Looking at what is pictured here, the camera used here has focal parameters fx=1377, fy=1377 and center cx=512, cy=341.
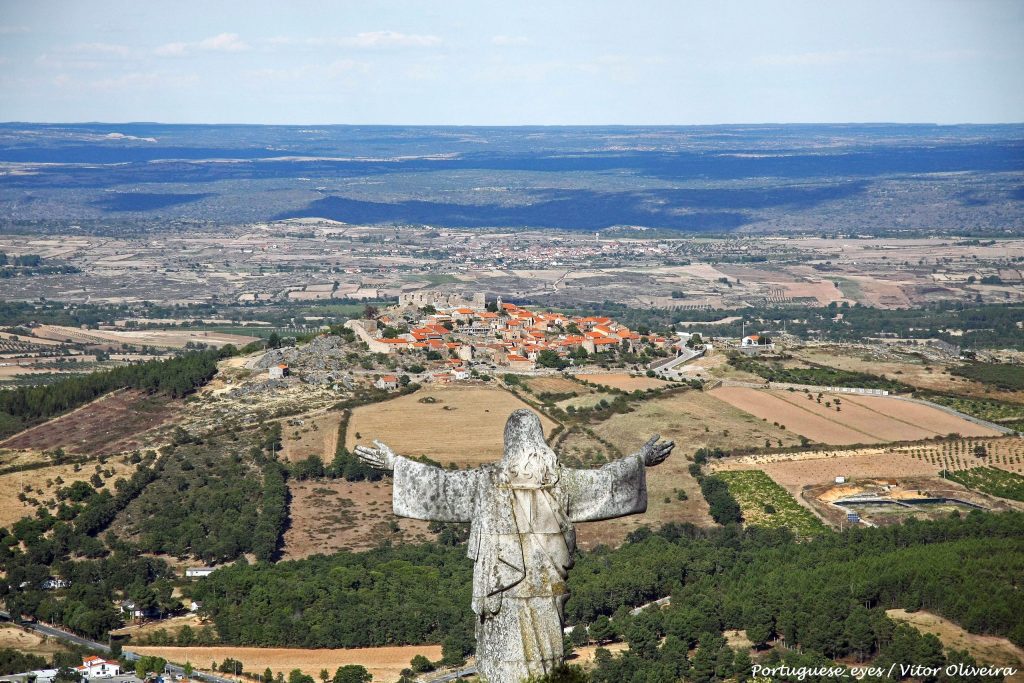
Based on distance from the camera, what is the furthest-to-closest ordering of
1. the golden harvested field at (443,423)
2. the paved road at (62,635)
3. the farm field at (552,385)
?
the farm field at (552,385)
the golden harvested field at (443,423)
the paved road at (62,635)

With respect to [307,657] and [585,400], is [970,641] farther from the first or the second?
[585,400]

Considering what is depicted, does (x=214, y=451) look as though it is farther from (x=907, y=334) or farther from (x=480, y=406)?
(x=907, y=334)

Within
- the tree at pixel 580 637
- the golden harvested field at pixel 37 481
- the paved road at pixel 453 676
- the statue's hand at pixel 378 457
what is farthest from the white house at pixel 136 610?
the statue's hand at pixel 378 457

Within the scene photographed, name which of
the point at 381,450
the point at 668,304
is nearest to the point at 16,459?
the point at 381,450

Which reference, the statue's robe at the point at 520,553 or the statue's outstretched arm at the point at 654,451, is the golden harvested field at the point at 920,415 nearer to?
the statue's outstretched arm at the point at 654,451

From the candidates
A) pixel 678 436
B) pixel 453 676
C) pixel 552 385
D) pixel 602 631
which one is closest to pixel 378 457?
pixel 453 676
